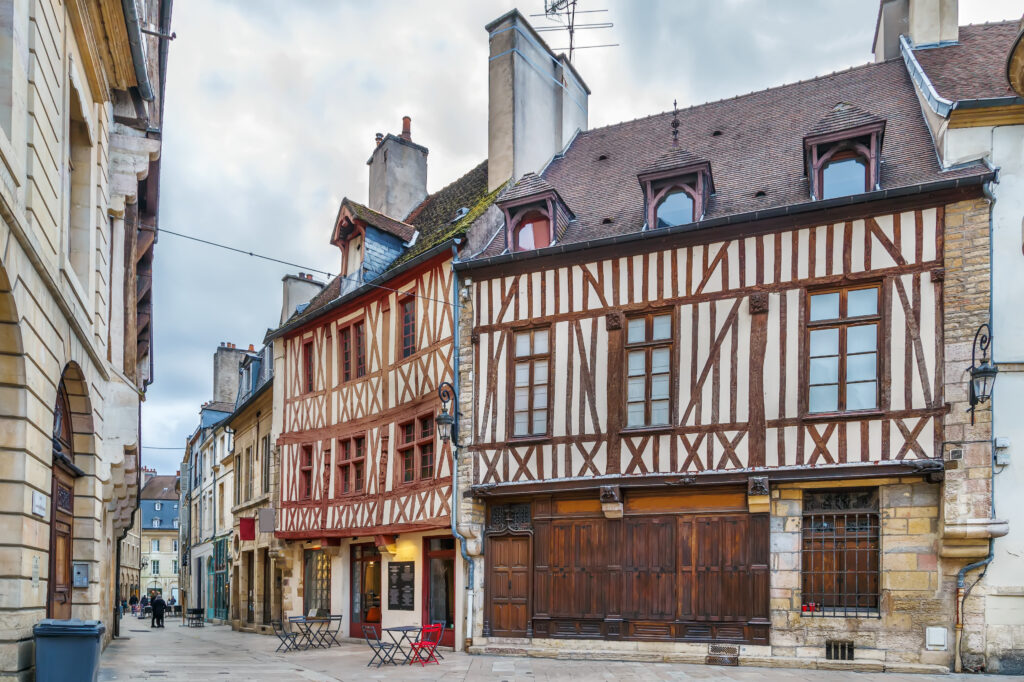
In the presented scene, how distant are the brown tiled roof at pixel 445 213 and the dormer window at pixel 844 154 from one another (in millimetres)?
4795

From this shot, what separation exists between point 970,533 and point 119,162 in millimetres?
10256

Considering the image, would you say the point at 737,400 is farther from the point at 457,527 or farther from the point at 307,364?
the point at 307,364

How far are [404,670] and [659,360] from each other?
189 inches

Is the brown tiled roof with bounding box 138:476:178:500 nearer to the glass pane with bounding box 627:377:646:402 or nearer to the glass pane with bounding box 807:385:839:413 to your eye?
the glass pane with bounding box 627:377:646:402

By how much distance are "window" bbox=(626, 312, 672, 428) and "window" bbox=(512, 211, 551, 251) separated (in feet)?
6.60

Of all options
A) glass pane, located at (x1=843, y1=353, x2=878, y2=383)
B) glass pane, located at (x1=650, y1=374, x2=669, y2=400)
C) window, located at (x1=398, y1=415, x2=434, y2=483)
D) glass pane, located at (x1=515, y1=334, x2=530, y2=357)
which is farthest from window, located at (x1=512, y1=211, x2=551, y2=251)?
glass pane, located at (x1=843, y1=353, x2=878, y2=383)

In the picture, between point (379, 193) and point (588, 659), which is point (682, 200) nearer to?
point (588, 659)

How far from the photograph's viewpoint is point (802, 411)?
10.9m

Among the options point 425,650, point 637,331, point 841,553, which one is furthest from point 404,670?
point 841,553

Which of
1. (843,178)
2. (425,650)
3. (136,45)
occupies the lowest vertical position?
(425,650)

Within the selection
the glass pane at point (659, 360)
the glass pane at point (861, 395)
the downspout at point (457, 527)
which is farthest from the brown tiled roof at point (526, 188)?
the glass pane at point (861, 395)

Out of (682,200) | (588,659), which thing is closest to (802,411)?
(682,200)

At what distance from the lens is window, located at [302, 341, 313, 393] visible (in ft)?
58.7

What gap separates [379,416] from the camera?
50.6 feet
